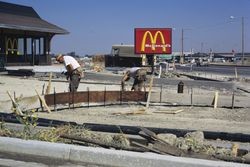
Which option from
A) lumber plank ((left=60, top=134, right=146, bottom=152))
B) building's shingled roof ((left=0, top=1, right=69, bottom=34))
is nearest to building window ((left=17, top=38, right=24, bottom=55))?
building's shingled roof ((left=0, top=1, right=69, bottom=34))

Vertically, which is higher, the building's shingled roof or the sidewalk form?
the building's shingled roof

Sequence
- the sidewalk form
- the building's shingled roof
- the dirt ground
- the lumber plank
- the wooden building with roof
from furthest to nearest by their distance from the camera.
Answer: the wooden building with roof → the building's shingled roof → the dirt ground → the lumber plank → the sidewalk form

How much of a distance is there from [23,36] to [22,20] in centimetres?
126

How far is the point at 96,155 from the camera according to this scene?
6492 mm

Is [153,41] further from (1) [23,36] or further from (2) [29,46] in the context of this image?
(2) [29,46]

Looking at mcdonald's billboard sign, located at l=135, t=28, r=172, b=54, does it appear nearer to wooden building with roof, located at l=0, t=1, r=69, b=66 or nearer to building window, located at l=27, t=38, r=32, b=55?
wooden building with roof, located at l=0, t=1, r=69, b=66

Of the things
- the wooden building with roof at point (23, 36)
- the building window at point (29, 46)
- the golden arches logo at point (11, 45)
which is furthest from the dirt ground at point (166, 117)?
the building window at point (29, 46)

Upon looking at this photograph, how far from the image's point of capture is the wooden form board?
46.8 feet

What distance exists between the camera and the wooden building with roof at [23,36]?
111 ft

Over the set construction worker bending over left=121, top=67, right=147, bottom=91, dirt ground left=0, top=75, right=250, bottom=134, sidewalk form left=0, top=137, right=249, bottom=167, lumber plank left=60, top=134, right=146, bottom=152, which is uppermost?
construction worker bending over left=121, top=67, right=147, bottom=91

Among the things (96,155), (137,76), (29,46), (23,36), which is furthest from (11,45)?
(96,155)

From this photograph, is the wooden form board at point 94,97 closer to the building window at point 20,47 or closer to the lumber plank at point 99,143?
the lumber plank at point 99,143

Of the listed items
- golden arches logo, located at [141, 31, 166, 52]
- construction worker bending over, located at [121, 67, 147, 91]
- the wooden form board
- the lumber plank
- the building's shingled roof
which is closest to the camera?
the lumber plank

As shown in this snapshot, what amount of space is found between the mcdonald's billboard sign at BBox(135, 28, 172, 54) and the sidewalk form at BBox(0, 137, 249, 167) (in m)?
19.3
